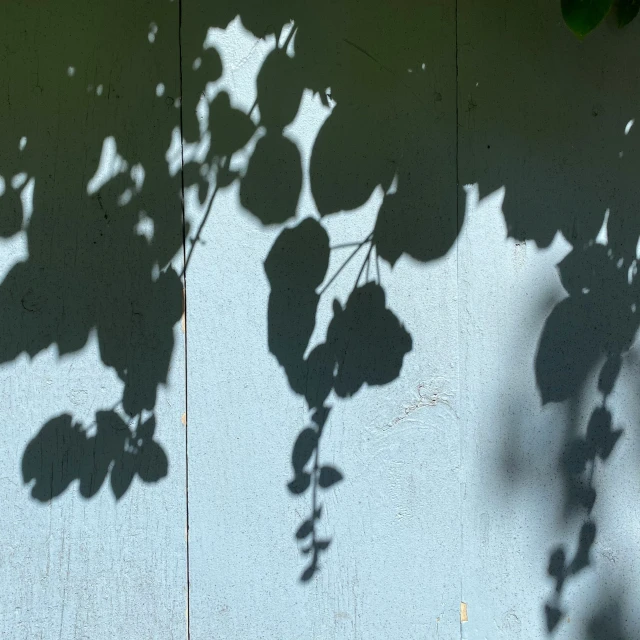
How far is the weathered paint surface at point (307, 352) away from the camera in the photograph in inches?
105

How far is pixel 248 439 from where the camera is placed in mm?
2729

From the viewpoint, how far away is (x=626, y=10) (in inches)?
106

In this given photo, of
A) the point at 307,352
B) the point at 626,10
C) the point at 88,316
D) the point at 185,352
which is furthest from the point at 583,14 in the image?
the point at 88,316

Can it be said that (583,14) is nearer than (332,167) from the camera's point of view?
Yes

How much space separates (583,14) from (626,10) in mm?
316

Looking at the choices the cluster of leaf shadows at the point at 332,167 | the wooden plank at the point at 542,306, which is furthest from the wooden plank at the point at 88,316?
the wooden plank at the point at 542,306

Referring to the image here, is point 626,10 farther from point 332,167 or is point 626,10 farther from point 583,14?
point 332,167

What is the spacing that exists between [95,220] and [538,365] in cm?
169

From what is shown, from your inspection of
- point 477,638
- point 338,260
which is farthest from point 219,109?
point 477,638

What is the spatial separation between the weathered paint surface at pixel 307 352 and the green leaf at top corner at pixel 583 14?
239 millimetres

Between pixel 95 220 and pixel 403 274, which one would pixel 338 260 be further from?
pixel 95 220

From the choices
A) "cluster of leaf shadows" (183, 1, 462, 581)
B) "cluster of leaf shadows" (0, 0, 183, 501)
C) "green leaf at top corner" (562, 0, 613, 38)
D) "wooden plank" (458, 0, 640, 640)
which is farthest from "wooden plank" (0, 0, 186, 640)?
"green leaf at top corner" (562, 0, 613, 38)

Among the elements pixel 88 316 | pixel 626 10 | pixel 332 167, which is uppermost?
pixel 626 10

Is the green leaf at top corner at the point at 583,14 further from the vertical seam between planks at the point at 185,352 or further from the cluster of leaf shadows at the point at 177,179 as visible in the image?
the vertical seam between planks at the point at 185,352
